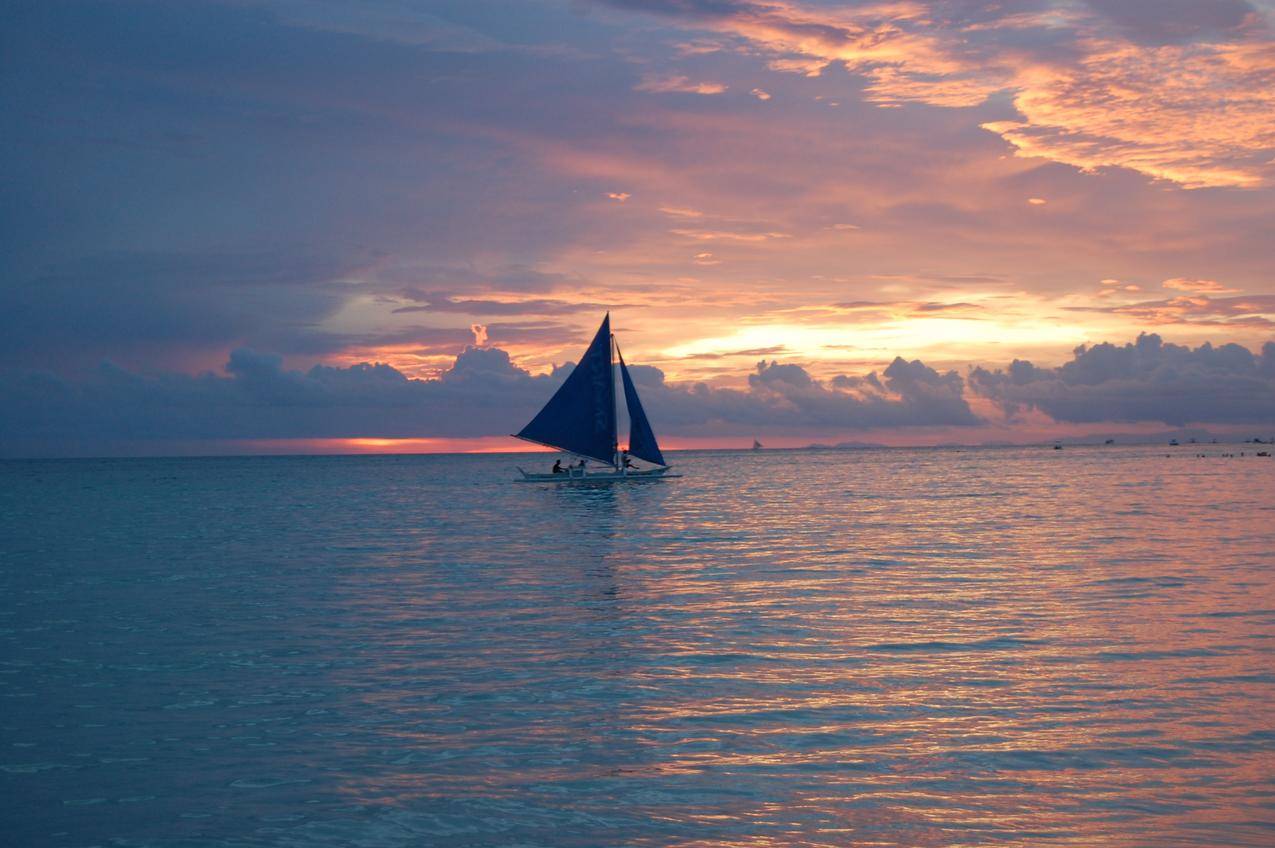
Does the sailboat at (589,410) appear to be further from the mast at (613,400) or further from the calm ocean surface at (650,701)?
the calm ocean surface at (650,701)

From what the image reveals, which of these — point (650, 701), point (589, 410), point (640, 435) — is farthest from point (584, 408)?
point (650, 701)

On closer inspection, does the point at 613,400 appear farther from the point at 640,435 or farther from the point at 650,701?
the point at 650,701

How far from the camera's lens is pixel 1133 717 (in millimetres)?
13703

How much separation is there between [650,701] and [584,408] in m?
68.1

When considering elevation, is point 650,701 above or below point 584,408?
below

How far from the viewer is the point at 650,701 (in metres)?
15.2

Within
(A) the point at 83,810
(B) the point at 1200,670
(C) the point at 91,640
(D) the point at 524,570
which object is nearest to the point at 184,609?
(C) the point at 91,640

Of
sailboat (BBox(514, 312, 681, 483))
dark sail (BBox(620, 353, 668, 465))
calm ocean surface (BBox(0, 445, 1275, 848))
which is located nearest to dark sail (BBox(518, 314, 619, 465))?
sailboat (BBox(514, 312, 681, 483))

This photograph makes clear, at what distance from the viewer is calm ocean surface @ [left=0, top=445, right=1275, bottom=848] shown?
10398mm

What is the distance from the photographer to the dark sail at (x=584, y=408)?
82250 millimetres

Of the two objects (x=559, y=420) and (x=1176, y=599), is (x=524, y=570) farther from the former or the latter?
(x=559, y=420)

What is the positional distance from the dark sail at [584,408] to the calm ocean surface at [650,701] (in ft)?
151

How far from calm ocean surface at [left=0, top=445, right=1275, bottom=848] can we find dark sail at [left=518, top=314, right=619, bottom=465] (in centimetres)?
4604

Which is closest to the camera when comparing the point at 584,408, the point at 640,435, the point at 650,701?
the point at 650,701
